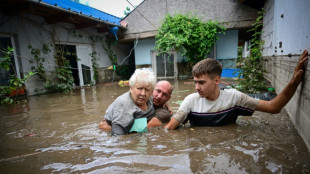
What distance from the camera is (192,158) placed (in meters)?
1.63

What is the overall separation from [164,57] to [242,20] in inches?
210

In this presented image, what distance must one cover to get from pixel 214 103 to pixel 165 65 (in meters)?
10.6

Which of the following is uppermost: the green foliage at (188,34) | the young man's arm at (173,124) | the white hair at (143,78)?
the green foliage at (188,34)

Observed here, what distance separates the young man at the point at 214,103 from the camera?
2.05 meters

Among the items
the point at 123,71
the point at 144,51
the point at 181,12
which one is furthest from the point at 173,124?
the point at 123,71

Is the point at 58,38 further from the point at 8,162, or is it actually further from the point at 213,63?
the point at 213,63

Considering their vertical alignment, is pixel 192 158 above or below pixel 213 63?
below

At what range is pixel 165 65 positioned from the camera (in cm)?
1266

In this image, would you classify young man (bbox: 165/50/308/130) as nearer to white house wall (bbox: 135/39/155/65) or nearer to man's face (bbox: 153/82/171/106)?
man's face (bbox: 153/82/171/106)

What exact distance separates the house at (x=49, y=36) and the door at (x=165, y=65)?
334 centimetres

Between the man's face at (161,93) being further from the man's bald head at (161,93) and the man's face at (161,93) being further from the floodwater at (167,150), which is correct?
the floodwater at (167,150)

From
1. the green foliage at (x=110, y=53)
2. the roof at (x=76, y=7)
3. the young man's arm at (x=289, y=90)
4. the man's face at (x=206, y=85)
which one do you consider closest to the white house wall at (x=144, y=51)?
the green foliage at (x=110, y=53)

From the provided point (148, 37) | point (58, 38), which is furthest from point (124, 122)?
point (148, 37)

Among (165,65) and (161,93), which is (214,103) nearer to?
(161,93)
